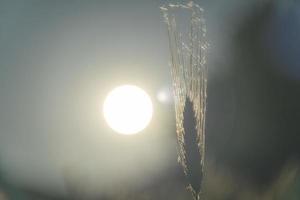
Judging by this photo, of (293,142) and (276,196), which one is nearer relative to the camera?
(276,196)

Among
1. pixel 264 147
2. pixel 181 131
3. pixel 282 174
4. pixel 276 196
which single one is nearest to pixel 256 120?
pixel 264 147

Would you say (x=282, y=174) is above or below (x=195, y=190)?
below

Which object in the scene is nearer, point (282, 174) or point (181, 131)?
point (181, 131)

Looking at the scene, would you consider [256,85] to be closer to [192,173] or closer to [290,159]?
[290,159]

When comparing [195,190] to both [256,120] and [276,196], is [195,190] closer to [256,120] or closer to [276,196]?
[276,196]

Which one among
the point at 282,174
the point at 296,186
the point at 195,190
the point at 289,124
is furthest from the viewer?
the point at 289,124

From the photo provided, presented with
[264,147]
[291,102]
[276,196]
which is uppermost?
[291,102]

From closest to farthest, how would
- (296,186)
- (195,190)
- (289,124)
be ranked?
1. (195,190)
2. (296,186)
3. (289,124)

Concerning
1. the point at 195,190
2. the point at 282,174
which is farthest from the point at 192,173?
the point at 282,174

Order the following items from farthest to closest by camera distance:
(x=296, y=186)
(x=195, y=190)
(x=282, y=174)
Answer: (x=282, y=174), (x=296, y=186), (x=195, y=190)
